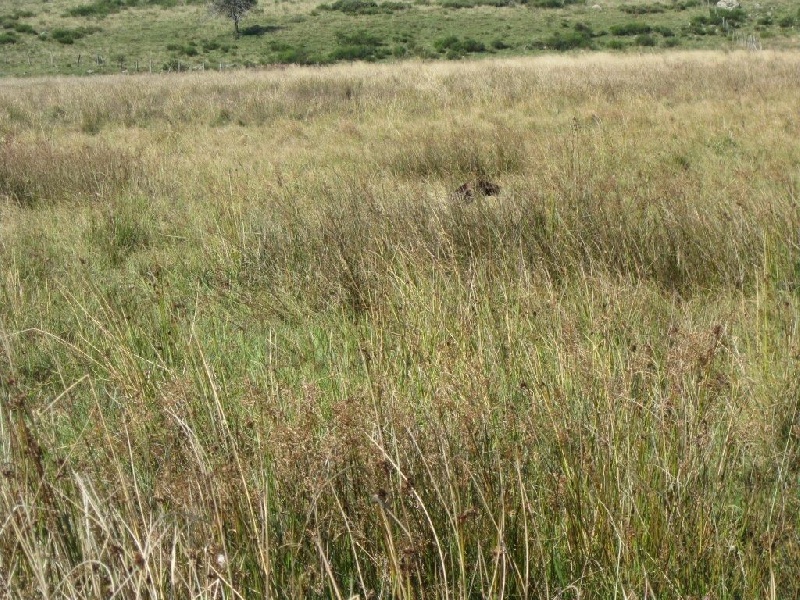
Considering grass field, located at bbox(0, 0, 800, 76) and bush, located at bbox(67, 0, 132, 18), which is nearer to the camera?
grass field, located at bbox(0, 0, 800, 76)

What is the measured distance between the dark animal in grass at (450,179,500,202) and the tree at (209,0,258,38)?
37492 mm

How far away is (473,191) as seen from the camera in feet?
19.3

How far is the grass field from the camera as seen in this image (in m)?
32.1

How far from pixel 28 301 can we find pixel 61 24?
44.8 metres

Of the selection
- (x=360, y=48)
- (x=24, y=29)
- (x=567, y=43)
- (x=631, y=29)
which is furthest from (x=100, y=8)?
(x=631, y=29)

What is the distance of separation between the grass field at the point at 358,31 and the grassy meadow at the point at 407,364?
22.6 metres

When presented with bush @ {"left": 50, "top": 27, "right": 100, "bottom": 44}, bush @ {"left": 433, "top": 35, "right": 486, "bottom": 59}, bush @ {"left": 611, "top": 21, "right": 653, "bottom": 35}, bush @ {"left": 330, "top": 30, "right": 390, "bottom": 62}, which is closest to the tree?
bush @ {"left": 50, "top": 27, "right": 100, "bottom": 44}

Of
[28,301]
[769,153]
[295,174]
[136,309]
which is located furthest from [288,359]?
[769,153]

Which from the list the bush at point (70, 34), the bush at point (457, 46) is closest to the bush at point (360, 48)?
the bush at point (457, 46)

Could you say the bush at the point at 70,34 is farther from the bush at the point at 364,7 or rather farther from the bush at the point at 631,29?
the bush at the point at 631,29

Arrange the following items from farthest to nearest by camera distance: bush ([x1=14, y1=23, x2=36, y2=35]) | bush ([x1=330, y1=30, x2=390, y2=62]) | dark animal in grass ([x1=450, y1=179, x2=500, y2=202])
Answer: bush ([x1=14, y1=23, x2=36, y2=35]), bush ([x1=330, y1=30, x2=390, y2=62]), dark animal in grass ([x1=450, y1=179, x2=500, y2=202])

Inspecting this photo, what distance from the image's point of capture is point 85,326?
386cm

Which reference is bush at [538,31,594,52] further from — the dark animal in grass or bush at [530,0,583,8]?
the dark animal in grass

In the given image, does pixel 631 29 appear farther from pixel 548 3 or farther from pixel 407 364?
pixel 407 364
